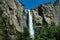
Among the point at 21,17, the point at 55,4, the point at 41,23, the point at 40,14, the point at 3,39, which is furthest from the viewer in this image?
the point at 55,4

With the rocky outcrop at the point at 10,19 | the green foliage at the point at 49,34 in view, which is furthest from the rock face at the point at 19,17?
the green foliage at the point at 49,34

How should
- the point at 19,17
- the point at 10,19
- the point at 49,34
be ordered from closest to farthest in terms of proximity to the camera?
the point at 10,19 → the point at 49,34 → the point at 19,17

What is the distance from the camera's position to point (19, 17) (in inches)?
2309

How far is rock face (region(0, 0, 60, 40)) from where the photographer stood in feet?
167

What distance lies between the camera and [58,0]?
78.9 metres

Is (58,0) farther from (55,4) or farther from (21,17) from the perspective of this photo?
(21,17)

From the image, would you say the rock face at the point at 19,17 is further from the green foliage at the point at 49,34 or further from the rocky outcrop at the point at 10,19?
the green foliage at the point at 49,34

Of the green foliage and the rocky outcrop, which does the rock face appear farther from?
the green foliage

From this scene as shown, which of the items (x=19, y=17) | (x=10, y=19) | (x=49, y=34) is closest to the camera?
(x=10, y=19)

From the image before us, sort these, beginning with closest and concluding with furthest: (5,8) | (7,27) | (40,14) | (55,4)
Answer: (7,27), (5,8), (40,14), (55,4)

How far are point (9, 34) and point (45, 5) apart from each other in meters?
23.4

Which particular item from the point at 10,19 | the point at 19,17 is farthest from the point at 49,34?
the point at 10,19

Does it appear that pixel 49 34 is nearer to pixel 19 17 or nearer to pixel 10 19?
pixel 19 17

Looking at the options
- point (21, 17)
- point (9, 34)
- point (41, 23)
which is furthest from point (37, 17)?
point (9, 34)
